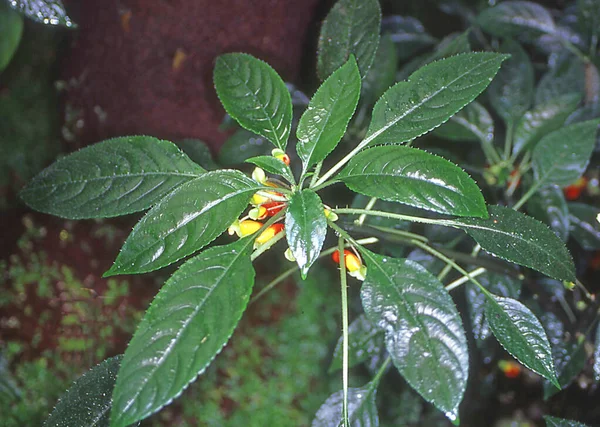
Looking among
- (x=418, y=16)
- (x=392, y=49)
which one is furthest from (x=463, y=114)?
(x=418, y=16)

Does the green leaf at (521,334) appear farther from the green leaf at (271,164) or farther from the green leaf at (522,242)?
the green leaf at (271,164)

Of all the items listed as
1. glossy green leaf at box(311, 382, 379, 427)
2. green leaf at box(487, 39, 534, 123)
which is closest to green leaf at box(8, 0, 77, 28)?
glossy green leaf at box(311, 382, 379, 427)

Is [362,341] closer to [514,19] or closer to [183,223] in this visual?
[183,223]

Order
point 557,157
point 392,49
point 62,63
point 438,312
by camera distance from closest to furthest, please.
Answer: point 438,312 → point 557,157 → point 392,49 → point 62,63

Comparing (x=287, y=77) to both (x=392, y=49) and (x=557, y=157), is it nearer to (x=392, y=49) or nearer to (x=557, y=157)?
(x=392, y=49)

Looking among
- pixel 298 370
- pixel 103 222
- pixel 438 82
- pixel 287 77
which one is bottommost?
pixel 298 370

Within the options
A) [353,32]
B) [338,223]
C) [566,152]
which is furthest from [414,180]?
[566,152]
